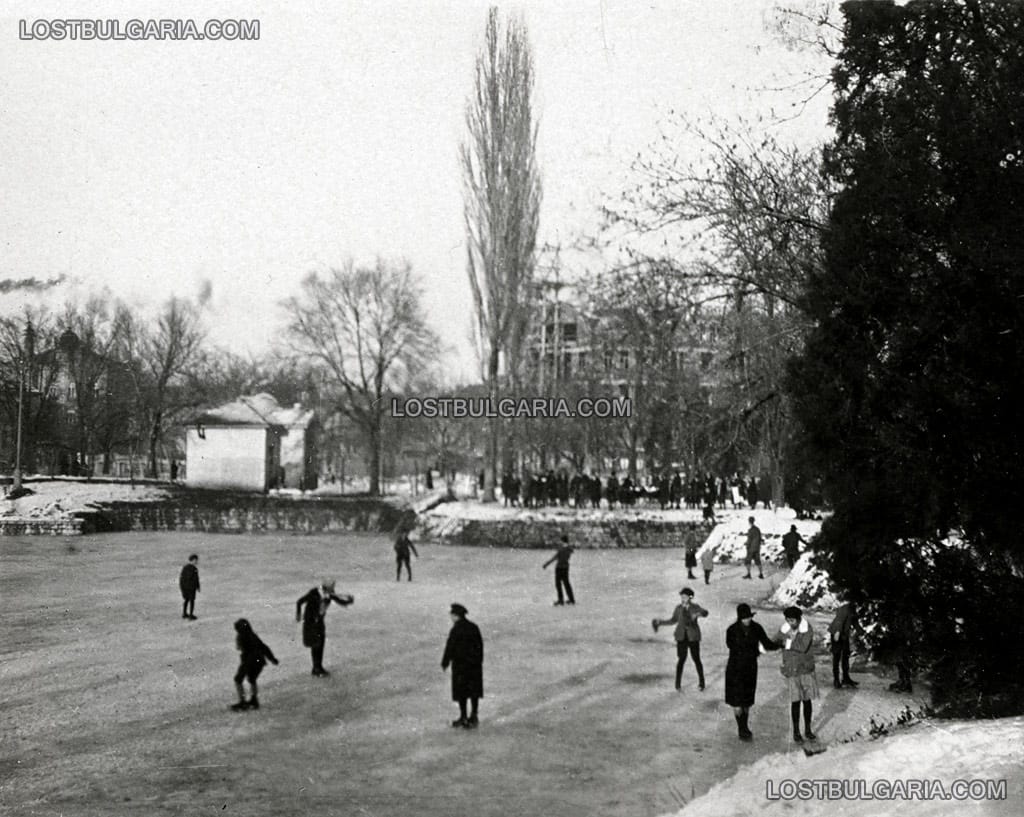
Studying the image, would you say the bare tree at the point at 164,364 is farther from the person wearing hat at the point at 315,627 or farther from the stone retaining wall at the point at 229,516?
the person wearing hat at the point at 315,627

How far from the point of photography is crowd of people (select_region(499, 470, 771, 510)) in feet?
82.0

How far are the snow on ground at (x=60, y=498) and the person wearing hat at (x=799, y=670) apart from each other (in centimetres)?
905

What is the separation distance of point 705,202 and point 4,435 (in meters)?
8.65

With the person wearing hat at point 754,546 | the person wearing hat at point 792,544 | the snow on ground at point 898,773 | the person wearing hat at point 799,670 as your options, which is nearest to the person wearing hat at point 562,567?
the person wearing hat at point 792,544

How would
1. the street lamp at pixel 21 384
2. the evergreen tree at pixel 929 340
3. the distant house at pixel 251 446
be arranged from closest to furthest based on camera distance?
the evergreen tree at pixel 929 340 < the street lamp at pixel 21 384 < the distant house at pixel 251 446

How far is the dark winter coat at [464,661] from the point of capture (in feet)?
27.7

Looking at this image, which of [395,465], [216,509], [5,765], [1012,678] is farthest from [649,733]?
[395,465]

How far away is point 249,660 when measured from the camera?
8.97 m

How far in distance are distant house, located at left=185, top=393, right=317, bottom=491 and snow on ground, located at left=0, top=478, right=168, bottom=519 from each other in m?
3.89

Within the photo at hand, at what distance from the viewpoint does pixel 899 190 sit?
760 centimetres

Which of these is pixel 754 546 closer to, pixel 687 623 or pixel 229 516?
pixel 687 623

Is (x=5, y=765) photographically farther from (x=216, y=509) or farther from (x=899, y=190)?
(x=216, y=509)

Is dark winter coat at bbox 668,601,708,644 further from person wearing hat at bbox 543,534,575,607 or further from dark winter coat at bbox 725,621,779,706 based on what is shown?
person wearing hat at bbox 543,534,575,607

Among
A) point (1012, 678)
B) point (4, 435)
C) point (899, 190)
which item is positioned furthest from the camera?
point (4, 435)
